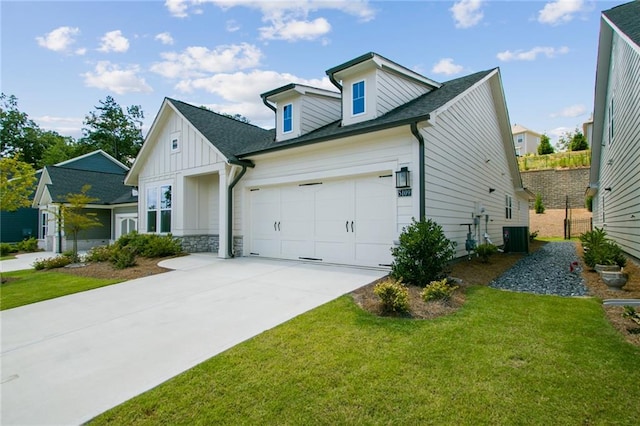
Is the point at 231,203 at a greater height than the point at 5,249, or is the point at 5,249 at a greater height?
the point at 231,203

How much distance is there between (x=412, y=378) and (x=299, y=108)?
907cm

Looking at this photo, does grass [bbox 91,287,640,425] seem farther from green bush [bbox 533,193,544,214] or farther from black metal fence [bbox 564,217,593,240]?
green bush [bbox 533,193,544,214]

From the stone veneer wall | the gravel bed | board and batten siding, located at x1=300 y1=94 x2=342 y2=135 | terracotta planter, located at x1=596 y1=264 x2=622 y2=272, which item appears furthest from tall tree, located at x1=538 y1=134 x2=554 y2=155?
terracotta planter, located at x1=596 y1=264 x2=622 y2=272

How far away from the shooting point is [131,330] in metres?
4.46

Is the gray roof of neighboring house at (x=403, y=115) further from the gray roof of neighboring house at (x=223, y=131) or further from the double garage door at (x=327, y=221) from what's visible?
the double garage door at (x=327, y=221)

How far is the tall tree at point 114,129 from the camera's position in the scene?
39.6 metres

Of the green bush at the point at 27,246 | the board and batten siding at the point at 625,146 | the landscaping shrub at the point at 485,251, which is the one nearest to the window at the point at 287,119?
the landscaping shrub at the point at 485,251

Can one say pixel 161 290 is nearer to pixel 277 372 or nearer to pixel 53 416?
pixel 53 416

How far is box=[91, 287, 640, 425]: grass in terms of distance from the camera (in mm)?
2436

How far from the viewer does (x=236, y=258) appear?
→ 10.5 m

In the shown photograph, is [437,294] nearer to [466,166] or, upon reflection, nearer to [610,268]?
[610,268]

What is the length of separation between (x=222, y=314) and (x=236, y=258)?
5.67 metres

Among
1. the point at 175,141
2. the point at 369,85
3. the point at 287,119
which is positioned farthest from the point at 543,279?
the point at 175,141

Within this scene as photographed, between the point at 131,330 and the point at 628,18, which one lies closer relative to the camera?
the point at 131,330
